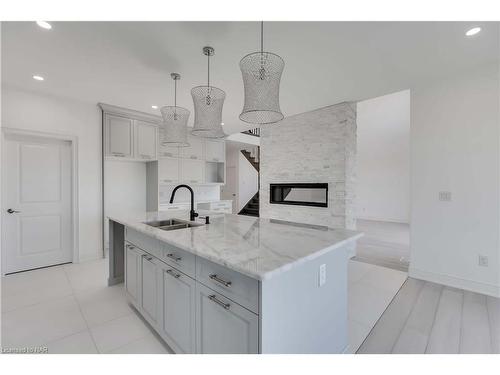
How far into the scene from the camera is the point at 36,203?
333cm

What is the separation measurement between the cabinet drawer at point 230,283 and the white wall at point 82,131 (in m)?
3.24

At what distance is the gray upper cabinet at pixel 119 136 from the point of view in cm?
384

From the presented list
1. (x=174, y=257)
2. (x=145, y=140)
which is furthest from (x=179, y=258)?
(x=145, y=140)

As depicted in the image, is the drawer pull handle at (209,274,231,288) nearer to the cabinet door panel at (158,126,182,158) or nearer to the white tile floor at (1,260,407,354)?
the white tile floor at (1,260,407,354)

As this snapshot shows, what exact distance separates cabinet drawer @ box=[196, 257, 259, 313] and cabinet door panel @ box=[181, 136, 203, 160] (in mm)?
3986

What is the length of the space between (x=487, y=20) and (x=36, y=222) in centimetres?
556

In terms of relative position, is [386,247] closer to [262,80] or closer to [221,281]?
[262,80]

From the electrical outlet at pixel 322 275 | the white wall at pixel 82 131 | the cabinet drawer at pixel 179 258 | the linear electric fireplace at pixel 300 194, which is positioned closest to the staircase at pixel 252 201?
the linear electric fireplace at pixel 300 194

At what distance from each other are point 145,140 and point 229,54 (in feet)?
8.68


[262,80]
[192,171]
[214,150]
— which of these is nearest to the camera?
[262,80]

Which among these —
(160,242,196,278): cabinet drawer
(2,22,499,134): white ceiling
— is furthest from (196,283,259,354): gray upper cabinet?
(2,22,499,134): white ceiling

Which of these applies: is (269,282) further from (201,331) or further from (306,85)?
(306,85)

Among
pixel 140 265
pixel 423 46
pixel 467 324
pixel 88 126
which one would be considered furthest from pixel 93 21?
pixel 467 324

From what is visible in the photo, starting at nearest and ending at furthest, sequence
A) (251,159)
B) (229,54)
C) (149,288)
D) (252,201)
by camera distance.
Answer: (149,288)
(229,54)
(252,201)
(251,159)
